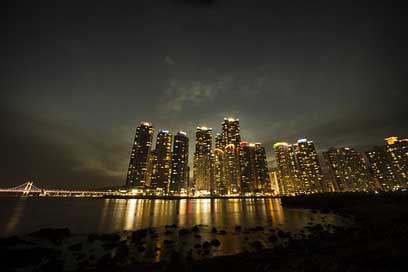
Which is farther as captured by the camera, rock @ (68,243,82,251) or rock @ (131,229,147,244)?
rock @ (131,229,147,244)

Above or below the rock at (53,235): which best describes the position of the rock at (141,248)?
below

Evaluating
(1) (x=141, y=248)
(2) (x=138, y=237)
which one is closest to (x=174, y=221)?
(2) (x=138, y=237)

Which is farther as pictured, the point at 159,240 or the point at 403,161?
the point at 403,161

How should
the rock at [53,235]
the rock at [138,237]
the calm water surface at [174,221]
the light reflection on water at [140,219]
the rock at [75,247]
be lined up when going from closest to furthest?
1. the rock at [75,247]
2. the rock at [138,237]
3. the rock at [53,235]
4. the calm water surface at [174,221]
5. the light reflection on water at [140,219]

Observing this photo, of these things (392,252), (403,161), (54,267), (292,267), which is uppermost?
(403,161)

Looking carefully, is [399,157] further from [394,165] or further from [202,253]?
[202,253]

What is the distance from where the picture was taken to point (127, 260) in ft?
56.8

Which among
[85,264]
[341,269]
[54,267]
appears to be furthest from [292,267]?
[54,267]

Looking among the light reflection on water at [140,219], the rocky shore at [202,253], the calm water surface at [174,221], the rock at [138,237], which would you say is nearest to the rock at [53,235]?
the rocky shore at [202,253]

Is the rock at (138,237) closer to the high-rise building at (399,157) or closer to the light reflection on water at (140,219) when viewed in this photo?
the light reflection on water at (140,219)

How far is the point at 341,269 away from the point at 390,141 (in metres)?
269

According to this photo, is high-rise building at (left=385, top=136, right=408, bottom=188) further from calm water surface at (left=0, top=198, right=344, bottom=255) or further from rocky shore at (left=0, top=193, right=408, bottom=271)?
rocky shore at (left=0, top=193, right=408, bottom=271)

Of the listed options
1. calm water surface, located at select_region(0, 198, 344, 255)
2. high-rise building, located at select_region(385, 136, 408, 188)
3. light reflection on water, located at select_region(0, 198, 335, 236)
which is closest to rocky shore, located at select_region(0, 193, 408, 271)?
calm water surface, located at select_region(0, 198, 344, 255)

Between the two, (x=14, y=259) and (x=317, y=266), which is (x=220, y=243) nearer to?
(x=317, y=266)
